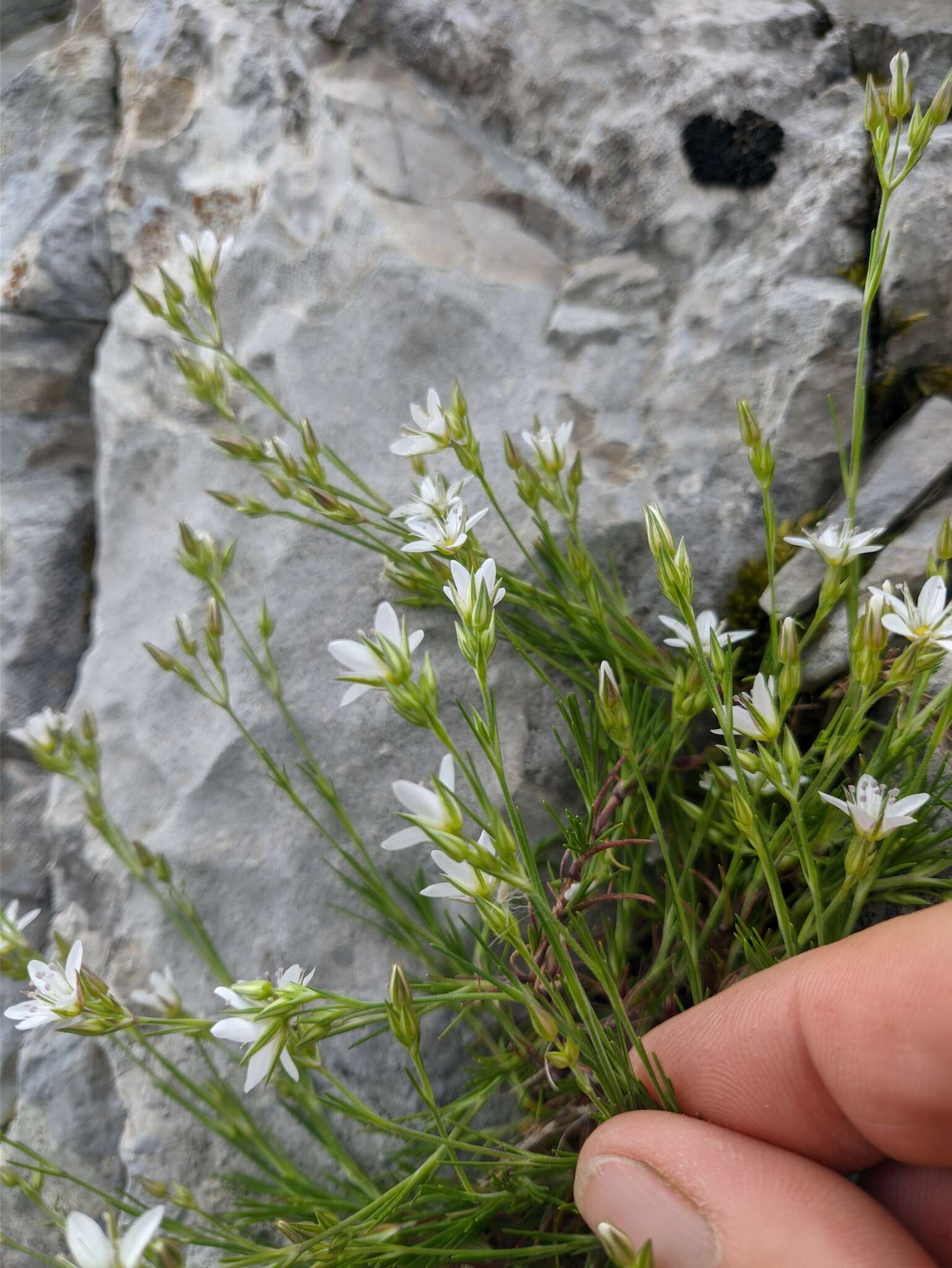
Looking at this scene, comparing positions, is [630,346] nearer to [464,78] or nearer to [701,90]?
[701,90]

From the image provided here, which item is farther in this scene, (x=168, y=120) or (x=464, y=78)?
(x=168, y=120)

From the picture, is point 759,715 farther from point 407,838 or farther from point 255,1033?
point 255,1033

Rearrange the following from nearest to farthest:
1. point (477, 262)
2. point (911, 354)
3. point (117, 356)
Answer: point (911, 354) < point (477, 262) < point (117, 356)

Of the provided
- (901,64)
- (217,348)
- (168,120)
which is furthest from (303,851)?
(168,120)

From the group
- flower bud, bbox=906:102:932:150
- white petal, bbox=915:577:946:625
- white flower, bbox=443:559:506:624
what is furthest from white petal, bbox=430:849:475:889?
flower bud, bbox=906:102:932:150

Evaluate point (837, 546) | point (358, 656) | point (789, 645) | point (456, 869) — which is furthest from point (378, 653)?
point (837, 546)

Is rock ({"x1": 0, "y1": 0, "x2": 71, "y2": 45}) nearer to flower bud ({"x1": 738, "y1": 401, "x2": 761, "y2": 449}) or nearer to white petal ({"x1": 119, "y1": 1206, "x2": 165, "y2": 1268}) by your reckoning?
flower bud ({"x1": 738, "y1": 401, "x2": 761, "y2": 449})
